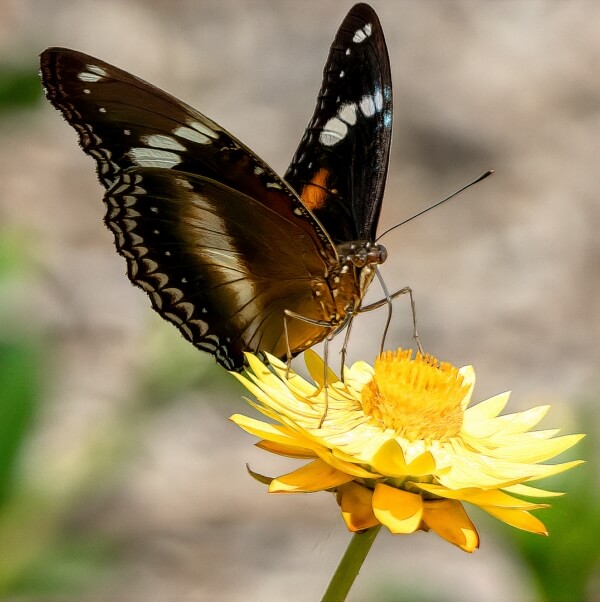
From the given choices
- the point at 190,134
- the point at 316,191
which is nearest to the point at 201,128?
the point at 190,134

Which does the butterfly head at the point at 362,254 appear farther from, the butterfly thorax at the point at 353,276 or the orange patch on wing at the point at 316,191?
the orange patch on wing at the point at 316,191

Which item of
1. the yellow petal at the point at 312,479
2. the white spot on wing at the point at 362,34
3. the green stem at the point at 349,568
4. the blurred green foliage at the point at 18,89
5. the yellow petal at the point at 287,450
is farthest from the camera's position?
the blurred green foliage at the point at 18,89

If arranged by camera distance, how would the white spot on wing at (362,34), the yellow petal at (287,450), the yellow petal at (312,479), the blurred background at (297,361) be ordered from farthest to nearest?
the blurred background at (297,361), the white spot on wing at (362,34), the yellow petal at (287,450), the yellow petal at (312,479)

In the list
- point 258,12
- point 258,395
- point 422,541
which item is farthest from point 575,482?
point 258,12

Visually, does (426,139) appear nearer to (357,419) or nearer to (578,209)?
(578,209)

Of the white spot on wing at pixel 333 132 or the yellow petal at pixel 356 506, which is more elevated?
the white spot on wing at pixel 333 132

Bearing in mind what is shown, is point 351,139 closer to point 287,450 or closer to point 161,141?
point 161,141

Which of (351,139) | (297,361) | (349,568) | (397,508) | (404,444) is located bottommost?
(349,568)

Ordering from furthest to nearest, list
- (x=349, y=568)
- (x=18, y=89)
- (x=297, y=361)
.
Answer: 1. (x=297, y=361)
2. (x=18, y=89)
3. (x=349, y=568)

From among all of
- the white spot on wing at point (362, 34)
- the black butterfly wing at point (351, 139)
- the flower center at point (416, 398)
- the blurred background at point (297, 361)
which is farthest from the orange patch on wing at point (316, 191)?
the blurred background at point (297, 361)
